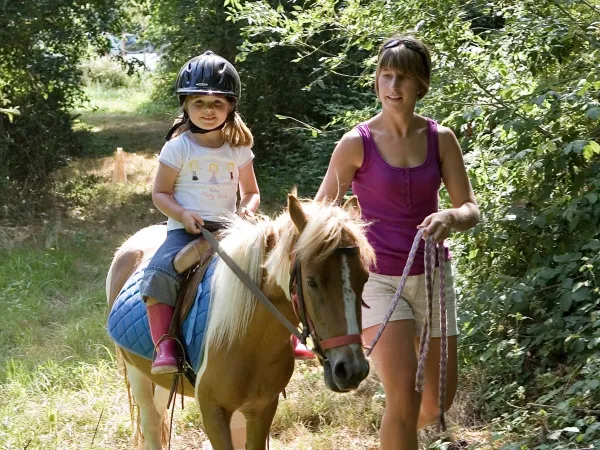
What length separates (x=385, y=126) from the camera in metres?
3.50

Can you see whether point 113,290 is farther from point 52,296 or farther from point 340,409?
point 52,296

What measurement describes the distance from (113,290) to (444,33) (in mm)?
2440

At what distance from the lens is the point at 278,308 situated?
10.7 ft

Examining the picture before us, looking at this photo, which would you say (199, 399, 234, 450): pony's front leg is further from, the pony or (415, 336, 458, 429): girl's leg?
(415, 336, 458, 429): girl's leg

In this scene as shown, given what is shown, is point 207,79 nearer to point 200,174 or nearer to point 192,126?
point 192,126

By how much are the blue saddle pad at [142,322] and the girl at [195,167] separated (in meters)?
0.13

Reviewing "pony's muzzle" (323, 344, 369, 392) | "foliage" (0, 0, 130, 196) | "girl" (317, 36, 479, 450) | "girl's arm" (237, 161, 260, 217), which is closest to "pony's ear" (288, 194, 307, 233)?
"girl" (317, 36, 479, 450)

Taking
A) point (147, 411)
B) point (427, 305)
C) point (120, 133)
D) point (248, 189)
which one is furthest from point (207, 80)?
point (120, 133)

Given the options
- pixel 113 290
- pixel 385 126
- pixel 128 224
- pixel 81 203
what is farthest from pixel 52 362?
pixel 81 203

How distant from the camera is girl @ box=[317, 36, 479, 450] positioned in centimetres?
330

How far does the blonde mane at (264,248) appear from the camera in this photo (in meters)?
2.89

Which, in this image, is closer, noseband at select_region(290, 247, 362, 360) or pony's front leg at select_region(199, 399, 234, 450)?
noseband at select_region(290, 247, 362, 360)

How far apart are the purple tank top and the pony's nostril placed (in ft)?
2.42

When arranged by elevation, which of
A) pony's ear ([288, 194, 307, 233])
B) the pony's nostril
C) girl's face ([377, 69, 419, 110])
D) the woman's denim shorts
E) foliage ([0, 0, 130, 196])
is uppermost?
foliage ([0, 0, 130, 196])
